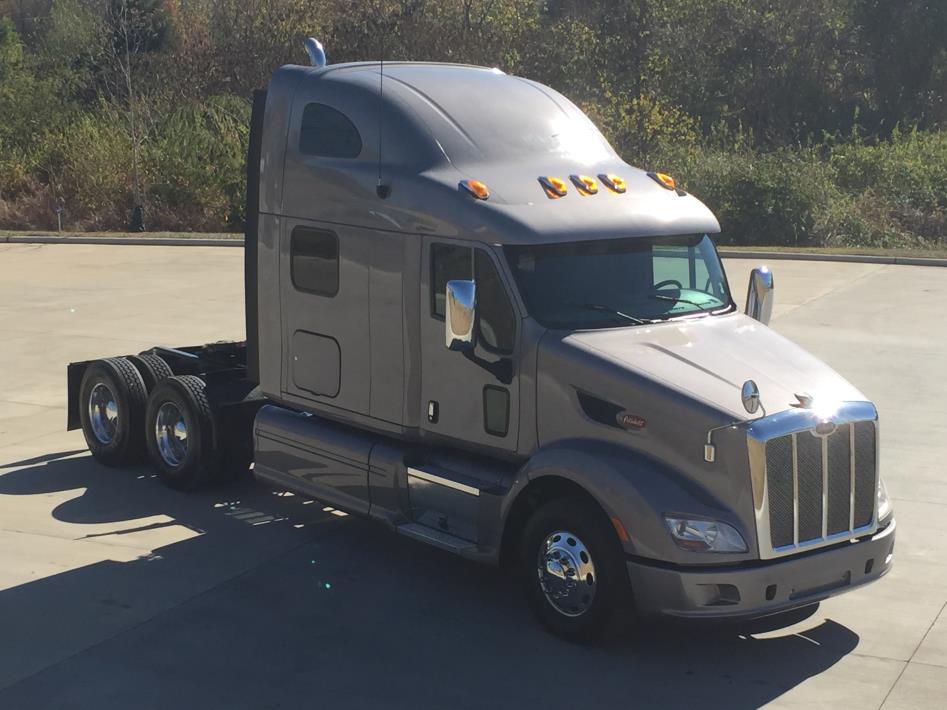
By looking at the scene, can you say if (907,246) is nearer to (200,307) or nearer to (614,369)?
(200,307)

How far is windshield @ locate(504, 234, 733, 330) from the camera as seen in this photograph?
786 centimetres

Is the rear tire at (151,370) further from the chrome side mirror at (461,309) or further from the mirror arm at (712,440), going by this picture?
the mirror arm at (712,440)

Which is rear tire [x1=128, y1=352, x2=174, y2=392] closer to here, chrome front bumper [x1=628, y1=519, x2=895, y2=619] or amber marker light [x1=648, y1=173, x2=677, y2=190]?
amber marker light [x1=648, y1=173, x2=677, y2=190]

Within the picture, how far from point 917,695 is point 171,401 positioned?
6.08 metres

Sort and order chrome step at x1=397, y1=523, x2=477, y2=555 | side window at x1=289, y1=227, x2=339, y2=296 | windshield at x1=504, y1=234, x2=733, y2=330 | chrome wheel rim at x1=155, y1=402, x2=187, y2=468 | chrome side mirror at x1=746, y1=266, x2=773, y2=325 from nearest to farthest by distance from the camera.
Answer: windshield at x1=504, y1=234, x2=733, y2=330
chrome step at x1=397, y1=523, x2=477, y2=555
chrome side mirror at x1=746, y1=266, x2=773, y2=325
side window at x1=289, y1=227, x2=339, y2=296
chrome wheel rim at x1=155, y1=402, x2=187, y2=468

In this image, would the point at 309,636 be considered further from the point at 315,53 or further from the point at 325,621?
the point at 315,53

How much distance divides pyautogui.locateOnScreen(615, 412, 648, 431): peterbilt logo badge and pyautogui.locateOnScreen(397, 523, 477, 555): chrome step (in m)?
1.29

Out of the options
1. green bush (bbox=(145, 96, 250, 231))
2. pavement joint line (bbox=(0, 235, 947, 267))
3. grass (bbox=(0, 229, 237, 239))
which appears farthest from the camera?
green bush (bbox=(145, 96, 250, 231))

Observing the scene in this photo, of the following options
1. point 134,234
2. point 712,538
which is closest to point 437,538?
point 712,538

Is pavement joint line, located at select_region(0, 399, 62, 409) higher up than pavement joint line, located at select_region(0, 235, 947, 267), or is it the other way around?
pavement joint line, located at select_region(0, 235, 947, 267)

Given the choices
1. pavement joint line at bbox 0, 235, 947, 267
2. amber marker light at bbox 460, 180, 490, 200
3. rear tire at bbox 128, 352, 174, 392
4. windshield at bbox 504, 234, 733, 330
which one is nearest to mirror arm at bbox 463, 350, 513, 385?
windshield at bbox 504, 234, 733, 330

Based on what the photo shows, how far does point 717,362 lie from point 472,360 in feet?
4.87

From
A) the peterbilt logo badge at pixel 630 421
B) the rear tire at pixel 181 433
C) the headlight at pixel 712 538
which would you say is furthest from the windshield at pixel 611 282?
the rear tire at pixel 181 433

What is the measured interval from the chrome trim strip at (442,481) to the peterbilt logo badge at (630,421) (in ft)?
3.61
